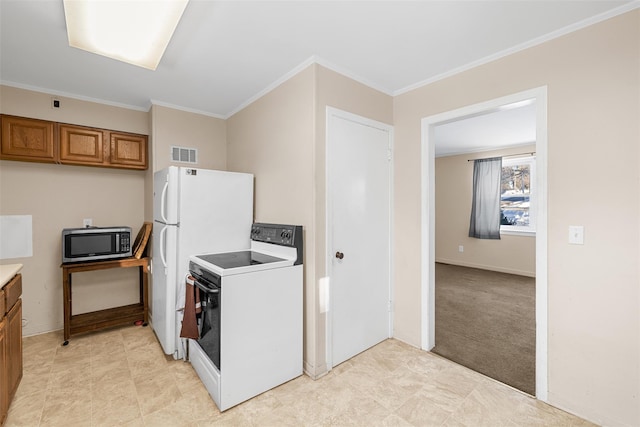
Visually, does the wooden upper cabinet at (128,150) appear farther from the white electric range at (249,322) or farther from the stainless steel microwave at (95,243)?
the white electric range at (249,322)

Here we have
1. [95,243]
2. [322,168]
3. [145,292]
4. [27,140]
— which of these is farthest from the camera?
[145,292]

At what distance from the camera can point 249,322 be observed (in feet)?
6.73

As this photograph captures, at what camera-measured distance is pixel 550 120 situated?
78.7 inches

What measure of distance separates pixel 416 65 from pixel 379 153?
2.64ft

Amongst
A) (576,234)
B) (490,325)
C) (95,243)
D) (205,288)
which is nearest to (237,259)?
(205,288)

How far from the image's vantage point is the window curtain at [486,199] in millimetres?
5914

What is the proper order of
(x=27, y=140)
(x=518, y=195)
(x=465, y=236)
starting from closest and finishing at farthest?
(x=27, y=140)
(x=518, y=195)
(x=465, y=236)

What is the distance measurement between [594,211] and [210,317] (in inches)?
105

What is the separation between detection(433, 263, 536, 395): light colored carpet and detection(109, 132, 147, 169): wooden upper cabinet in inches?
150

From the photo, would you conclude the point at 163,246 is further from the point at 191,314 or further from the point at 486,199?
the point at 486,199

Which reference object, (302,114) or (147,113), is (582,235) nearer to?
→ (302,114)

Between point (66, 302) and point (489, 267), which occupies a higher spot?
Answer: point (66, 302)

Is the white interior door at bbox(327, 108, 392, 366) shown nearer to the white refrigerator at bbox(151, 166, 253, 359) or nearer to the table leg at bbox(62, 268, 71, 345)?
the white refrigerator at bbox(151, 166, 253, 359)

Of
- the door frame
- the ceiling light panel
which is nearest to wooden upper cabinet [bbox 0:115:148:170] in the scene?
the ceiling light panel
